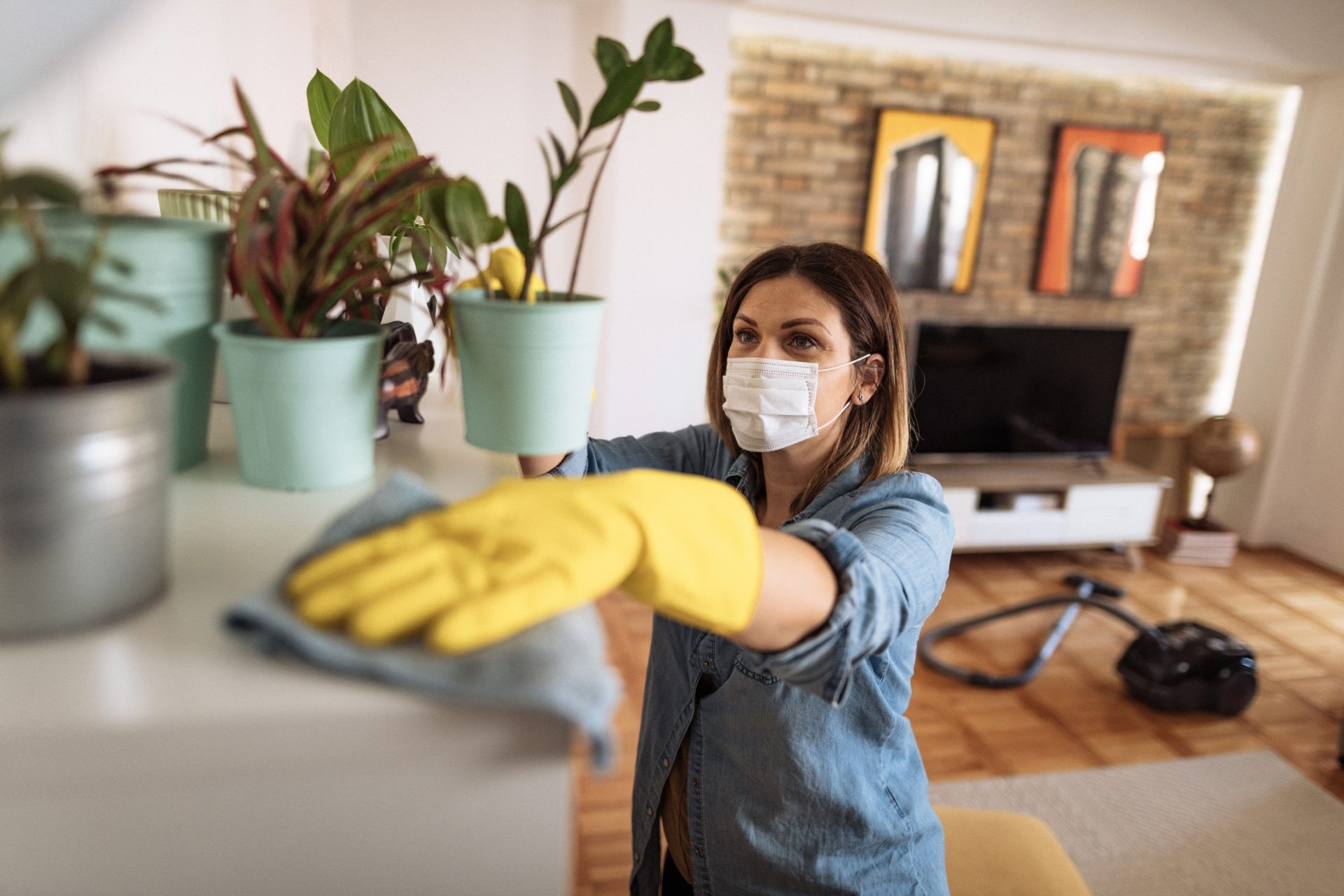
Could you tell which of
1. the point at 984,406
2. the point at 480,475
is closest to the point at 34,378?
the point at 480,475

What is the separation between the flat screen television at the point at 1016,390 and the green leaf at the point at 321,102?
2.90 m

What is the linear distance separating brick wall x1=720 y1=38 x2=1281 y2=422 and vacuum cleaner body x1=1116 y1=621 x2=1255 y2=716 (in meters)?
1.61

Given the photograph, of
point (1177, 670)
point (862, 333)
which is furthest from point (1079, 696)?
point (862, 333)

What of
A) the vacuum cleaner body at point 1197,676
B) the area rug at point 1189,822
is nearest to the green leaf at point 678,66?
the area rug at point 1189,822

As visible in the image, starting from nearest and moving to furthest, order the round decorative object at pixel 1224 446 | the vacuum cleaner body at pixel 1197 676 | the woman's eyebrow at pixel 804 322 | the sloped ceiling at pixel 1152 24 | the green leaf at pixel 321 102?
the green leaf at pixel 321 102 → the woman's eyebrow at pixel 804 322 → the vacuum cleaner body at pixel 1197 676 → the sloped ceiling at pixel 1152 24 → the round decorative object at pixel 1224 446

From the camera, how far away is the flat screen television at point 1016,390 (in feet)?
11.5

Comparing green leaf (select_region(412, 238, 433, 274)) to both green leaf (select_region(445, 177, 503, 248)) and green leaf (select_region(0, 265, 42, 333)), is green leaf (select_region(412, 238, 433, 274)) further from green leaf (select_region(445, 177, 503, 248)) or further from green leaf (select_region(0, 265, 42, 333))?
green leaf (select_region(0, 265, 42, 333))

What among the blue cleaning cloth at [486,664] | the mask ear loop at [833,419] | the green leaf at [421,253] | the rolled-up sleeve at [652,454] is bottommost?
the rolled-up sleeve at [652,454]

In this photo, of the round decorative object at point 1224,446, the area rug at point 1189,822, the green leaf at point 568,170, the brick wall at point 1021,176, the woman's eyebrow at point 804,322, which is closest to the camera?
the green leaf at point 568,170

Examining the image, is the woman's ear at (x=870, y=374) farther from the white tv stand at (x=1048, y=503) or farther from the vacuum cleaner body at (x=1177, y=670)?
the white tv stand at (x=1048, y=503)

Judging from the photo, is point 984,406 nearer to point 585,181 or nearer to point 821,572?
point 585,181

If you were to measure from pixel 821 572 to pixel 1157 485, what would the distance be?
371 centimetres

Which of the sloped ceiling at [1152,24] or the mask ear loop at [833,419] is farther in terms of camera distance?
the sloped ceiling at [1152,24]

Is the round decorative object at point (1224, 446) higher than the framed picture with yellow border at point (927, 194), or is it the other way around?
the framed picture with yellow border at point (927, 194)
